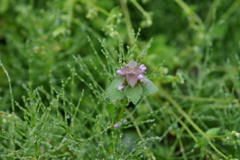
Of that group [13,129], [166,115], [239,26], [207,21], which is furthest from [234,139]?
[239,26]

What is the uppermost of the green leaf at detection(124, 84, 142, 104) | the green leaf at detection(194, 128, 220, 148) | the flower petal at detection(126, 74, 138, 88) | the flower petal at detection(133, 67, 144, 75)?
the flower petal at detection(133, 67, 144, 75)

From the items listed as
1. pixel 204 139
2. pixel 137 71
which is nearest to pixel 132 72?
pixel 137 71

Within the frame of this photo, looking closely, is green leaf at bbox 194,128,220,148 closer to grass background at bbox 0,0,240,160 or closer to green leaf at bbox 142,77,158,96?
grass background at bbox 0,0,240,160

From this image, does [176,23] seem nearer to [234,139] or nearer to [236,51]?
[236,51]

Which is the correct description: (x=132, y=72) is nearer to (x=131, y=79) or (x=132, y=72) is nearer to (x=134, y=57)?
(x=131, y=79)

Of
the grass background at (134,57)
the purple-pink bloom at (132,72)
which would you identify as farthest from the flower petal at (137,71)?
the grass background at (134,57)

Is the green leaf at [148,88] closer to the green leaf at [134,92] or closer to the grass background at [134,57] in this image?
the green leaf at [134,92]

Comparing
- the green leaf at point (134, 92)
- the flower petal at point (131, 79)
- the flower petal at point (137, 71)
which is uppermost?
the flower petal at point (137, 71)

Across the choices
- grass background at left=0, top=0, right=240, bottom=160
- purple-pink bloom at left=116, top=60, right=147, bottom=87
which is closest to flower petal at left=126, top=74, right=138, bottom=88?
purple-pink bloom at left=116, top=60, right=147, bottom=87
